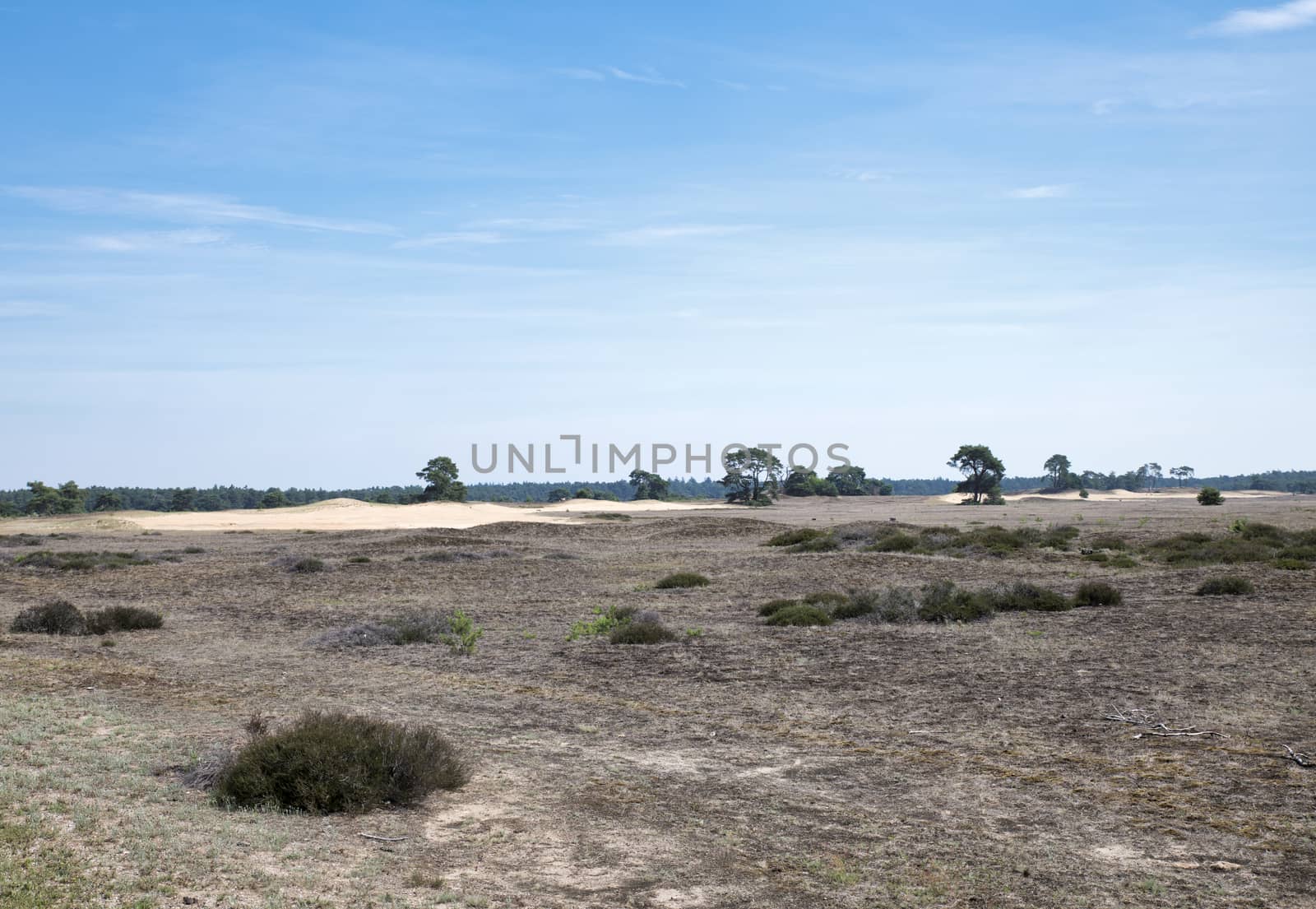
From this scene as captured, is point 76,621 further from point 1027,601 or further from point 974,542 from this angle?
point 974,542

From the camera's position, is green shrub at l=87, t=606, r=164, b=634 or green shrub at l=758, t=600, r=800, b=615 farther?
green shrub at l=758, t=600, r=800, b=615

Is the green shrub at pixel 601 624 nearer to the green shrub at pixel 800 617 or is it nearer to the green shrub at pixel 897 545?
the green shrub at pixel 800 617

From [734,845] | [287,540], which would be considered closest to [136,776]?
[734,845]

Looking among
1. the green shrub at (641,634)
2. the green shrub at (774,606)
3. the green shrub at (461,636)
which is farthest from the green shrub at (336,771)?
the green shrub at (774,606)

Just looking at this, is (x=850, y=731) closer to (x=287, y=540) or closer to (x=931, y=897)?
(x=931, y=897)

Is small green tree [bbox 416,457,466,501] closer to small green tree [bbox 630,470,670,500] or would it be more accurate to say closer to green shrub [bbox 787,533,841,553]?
small green tree [bbox 630,470,670,500]

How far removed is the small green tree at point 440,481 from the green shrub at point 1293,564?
9671cm

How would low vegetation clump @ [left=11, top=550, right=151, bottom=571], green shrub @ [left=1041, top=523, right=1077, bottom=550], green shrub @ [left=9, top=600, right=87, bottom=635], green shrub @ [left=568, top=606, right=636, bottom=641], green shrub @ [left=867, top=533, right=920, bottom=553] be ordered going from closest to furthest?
green shrub @ [left=568, top=606, right=636, bottom=641], green shrub @ [left=9, top=600, right=87, bottom=635], low vegetation clump @ [left=11, top=550, right=151, bottom=571], green shrub @ [left=1041, top=523, right=1077, bottom=550], green shrub @ [left=867, top=533, right=920, bottom=553]

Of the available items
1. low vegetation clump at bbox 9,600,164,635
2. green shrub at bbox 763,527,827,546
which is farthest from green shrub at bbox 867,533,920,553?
low vegetation clump at bbox 9,600,164,635

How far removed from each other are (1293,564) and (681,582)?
15.8 m

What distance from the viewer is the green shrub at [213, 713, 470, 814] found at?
828 centimetres

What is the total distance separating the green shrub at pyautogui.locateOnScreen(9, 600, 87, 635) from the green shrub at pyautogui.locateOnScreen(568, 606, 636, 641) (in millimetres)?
9557

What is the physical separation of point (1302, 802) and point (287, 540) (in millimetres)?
53630

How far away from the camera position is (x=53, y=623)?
19.6 meters
